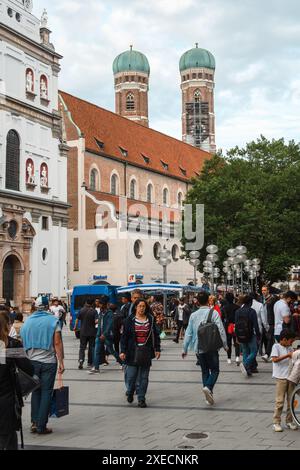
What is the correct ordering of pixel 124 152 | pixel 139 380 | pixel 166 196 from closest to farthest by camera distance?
1. pixel 139 380
2. pixel 124 152
3. pixel 166 196

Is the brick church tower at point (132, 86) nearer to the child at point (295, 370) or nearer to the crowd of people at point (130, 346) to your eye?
the crowd of people at point (130, 346)

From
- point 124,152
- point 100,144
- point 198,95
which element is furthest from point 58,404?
point 198,95

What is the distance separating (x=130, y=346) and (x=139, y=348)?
0.62 ft

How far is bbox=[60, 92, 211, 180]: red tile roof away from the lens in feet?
194

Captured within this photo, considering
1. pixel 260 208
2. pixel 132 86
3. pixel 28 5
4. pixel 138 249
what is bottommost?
pixel 138 249

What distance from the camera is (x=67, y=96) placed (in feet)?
194

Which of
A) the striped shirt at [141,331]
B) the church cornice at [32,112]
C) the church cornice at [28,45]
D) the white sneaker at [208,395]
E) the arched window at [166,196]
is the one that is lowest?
the white sneaker at [208,395]

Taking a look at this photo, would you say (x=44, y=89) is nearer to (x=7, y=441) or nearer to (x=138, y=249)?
(x=138, y=249)

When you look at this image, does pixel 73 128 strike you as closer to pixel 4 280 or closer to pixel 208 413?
pixel 4 280

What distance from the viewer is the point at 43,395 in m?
8.39

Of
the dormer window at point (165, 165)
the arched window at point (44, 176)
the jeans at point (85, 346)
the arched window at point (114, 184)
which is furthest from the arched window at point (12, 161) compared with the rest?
the dormer window at point (165, 165)

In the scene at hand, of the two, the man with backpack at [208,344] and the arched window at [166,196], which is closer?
the man with backpack at [208,344]

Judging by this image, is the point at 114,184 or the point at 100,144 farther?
the point at 114,184

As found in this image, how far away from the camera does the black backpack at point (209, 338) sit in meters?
10.2
